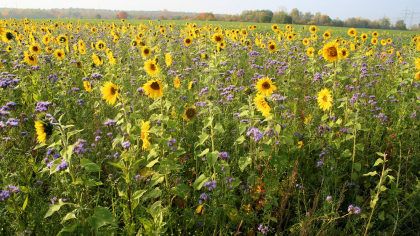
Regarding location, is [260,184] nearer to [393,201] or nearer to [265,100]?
[265,100]

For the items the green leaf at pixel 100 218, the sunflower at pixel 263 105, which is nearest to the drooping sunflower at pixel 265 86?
the sunflower at pixel 263 105

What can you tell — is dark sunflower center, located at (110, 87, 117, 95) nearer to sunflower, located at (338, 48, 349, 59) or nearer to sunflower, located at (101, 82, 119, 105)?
sunflower, located at (101, 82, 119, 105)

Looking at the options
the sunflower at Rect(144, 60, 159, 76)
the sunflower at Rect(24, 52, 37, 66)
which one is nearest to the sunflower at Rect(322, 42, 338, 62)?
the sunflower at Rect(144, 60, 159, 76)

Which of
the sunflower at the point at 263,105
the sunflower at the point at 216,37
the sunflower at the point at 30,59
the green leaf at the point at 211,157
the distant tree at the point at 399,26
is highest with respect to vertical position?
the distant tree at the point at 399,26

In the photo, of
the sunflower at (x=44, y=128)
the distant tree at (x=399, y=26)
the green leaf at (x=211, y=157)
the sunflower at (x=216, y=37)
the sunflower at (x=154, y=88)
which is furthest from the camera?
the distant tree at (x=399, y=26)

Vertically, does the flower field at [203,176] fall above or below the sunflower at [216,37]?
below

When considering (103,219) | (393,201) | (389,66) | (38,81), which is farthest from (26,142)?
(389,66)

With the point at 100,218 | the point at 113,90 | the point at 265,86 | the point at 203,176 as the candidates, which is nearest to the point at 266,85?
the point at 265,86

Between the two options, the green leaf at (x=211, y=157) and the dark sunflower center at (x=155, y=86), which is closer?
the green leaf at (x=211, y=157)

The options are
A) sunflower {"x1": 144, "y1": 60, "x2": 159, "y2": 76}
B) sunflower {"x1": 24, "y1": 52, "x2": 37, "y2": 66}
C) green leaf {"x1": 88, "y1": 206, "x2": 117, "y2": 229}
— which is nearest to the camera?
green leaf {"x1": 88, "y1": 206, "x2": 117, "y2": 229}

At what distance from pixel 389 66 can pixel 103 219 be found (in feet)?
28.5

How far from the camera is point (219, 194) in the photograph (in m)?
2.13

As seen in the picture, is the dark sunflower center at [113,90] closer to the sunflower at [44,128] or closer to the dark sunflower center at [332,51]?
the sunflower at [44,128]

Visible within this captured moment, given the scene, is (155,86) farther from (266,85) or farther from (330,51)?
(330,51)
